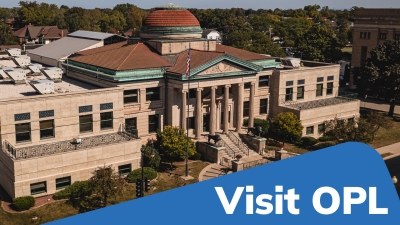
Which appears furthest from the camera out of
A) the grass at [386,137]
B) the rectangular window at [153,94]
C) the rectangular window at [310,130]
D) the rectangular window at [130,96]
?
the rectangular window at [310,130]

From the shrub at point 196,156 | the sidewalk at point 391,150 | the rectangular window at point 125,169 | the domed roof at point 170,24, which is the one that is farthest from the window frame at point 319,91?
the rectangular window at point 125,169

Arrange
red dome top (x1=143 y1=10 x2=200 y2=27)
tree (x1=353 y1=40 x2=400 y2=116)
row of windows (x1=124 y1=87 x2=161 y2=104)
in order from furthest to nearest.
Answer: tree (x1=353 y1=40 x2=400 y2=116), red dome top (x1=143 y1=10 x2=200 y2=27), row of windows (x1=124 y1=87 x2=161 y2=104)

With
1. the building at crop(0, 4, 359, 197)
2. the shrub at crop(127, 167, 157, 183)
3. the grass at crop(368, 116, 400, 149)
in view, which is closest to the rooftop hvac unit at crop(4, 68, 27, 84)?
the building at crop(0, 4, 359, 197)

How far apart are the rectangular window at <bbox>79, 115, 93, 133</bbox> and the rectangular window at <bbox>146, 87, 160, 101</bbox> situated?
7.95m

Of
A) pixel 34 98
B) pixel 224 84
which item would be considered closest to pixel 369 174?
pixel 34 98

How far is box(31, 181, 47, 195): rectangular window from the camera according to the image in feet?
125

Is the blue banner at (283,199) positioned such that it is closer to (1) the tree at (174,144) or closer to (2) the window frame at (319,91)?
(1) the tree at (174,144)

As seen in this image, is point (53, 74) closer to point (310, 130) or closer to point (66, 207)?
point (66, 207)

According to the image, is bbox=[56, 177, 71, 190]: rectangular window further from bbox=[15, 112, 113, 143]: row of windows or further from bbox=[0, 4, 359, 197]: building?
bbox=[15, 112, 113, 143]: row of windows

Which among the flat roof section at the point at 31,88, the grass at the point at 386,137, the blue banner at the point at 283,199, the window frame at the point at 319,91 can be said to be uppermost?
the blue banner at the point at 283,199

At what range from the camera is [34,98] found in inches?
1606

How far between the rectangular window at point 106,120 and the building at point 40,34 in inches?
3809

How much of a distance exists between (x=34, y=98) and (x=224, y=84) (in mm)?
20325

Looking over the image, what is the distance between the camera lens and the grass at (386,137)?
187 feet
